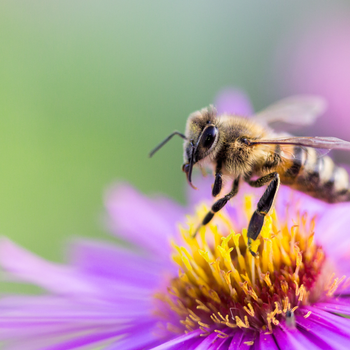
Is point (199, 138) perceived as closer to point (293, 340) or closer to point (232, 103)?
point (293, 340)

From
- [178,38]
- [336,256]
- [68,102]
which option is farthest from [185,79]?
[336,256]

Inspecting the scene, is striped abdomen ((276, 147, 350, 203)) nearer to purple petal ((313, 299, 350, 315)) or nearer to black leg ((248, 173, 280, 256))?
black leg ((248, 173, 280, 256))

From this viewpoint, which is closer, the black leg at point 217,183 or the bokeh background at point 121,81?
the black leg at point 217,183

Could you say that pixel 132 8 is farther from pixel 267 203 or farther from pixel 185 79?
pixel 267 203

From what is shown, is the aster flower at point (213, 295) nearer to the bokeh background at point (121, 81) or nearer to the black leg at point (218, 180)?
the black leg at point (218, 180)

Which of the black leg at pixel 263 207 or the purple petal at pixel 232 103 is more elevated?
the purple petal at pixel 232 103

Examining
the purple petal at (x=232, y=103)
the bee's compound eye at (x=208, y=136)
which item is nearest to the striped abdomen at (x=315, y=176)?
the bee's compound eye at (x=208, y=136)

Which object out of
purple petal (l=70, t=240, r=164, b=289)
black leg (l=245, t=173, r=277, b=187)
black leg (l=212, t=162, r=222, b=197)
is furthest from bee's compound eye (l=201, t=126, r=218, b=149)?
purple petal (l=70, t=240, r=164, b=289)

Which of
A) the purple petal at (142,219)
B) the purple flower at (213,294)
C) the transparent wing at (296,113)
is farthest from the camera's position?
the purple petal at (142,219)
